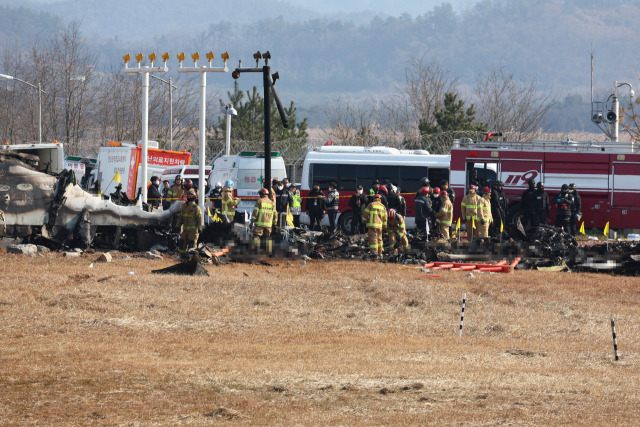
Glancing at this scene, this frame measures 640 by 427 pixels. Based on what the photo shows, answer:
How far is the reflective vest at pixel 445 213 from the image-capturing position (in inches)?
938

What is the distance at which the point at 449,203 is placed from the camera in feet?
78.5

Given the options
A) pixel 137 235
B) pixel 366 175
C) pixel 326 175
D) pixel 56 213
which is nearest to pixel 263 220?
pixel 137 235

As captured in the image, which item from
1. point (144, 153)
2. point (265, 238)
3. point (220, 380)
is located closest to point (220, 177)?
point (144, 153)

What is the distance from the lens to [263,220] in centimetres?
2170

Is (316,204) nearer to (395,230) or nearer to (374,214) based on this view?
(395,230)

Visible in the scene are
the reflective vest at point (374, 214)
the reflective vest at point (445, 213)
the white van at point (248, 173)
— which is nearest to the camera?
the reflective vest at point (374, 214)

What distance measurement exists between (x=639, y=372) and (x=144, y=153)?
66.0ft

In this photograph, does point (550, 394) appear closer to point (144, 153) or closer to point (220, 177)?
point (144, 153)

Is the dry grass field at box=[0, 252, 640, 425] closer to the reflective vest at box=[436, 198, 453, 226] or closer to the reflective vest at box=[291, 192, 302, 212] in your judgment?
the reflective vest at box=[436, 198, 453, 226]

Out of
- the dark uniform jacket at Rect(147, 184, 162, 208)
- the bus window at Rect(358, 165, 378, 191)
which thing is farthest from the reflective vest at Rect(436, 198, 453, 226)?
the dark uniform jacket at Rect(147, 184, 162, 208)

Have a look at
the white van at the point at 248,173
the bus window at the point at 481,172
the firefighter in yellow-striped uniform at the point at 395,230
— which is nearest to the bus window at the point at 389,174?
the bus window at the point at 481,172

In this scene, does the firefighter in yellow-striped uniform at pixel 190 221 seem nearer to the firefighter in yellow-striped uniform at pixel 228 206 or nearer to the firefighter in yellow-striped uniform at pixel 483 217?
the firefighter in yellow-striped uniform at pixel 228 206

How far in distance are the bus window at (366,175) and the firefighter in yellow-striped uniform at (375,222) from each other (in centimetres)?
697

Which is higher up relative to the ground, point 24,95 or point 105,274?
point 24,95
